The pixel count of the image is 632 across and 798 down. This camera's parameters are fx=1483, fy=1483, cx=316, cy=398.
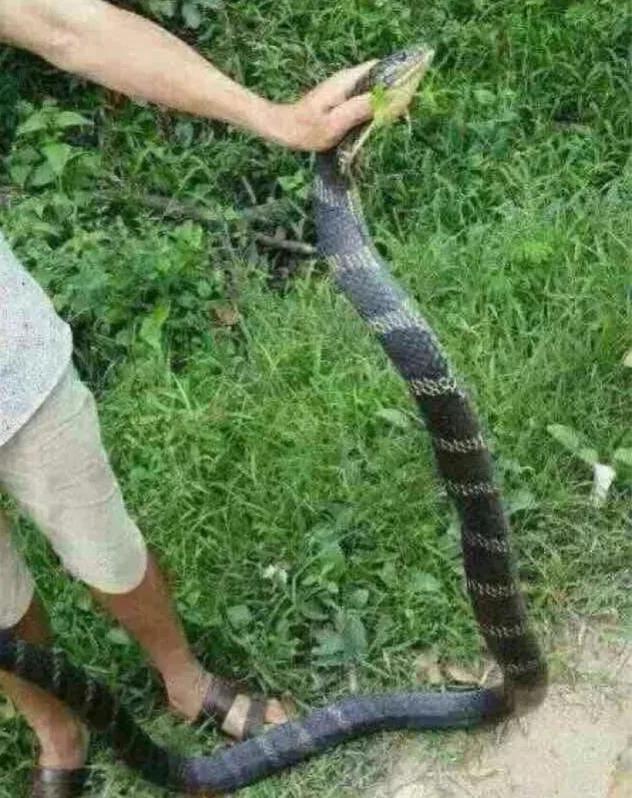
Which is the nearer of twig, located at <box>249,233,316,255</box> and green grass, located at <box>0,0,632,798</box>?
green grass, located at <box>0,0,632,798</box>

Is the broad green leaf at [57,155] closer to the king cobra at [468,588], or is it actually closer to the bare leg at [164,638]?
the bare leg at [164,638]

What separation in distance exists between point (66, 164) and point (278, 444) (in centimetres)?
135

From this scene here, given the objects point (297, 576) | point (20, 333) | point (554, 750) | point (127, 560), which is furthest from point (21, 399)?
point (554, 750)

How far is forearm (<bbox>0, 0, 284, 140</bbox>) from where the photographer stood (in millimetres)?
2766

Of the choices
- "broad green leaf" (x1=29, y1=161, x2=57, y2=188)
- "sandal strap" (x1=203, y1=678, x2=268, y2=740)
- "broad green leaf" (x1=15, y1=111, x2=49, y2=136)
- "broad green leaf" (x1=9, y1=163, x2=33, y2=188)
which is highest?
"broad green leaf" (x1=15, y1=111, x2=49, y2=136)

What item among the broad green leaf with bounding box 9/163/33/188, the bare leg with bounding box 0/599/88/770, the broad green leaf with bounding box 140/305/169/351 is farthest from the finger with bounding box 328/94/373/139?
the broad green leaf with bounding box 9/163/33/188

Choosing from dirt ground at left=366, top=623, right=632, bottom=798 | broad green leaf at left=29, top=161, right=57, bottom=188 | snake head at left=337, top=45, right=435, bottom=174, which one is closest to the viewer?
snake head at left=337, top=45, right=435, bottom=174

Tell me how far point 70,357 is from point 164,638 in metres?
0.80

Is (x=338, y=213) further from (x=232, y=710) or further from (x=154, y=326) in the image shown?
(x=154, y=326)

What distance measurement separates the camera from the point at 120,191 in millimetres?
4691

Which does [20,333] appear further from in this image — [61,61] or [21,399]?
[61,61]

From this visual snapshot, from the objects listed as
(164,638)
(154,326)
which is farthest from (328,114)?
(154,326)

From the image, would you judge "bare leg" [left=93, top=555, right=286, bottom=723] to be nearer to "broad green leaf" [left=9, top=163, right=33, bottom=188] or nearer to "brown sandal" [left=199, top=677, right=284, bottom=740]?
Answer: "brown sandal" [left=199, top=677, right=284, bottom=740]

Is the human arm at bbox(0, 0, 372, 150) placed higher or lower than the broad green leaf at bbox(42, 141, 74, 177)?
higher
